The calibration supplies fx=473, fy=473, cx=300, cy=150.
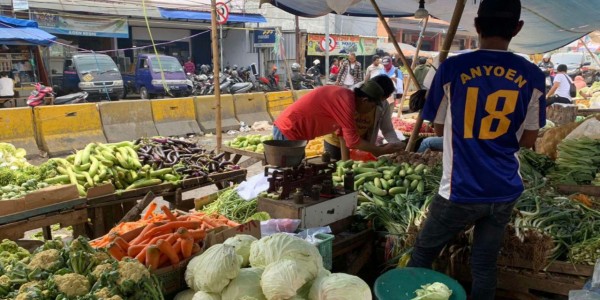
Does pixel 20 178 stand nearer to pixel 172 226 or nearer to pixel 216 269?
pixel 172 226

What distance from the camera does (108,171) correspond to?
5.47 metres

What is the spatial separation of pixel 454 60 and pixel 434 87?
20cm

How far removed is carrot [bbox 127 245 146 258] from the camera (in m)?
2.89

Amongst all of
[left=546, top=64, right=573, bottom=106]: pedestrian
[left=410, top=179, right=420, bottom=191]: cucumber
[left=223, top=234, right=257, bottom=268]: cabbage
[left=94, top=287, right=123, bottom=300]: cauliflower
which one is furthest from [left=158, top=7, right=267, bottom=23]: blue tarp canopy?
[left=94, top=287, right=123, bottom=300]: cauliflower

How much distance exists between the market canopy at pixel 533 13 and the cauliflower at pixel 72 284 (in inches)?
193

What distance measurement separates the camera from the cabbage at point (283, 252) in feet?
8.84

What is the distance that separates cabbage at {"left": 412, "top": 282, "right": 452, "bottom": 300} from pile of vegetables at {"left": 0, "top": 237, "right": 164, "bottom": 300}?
1.43 meters

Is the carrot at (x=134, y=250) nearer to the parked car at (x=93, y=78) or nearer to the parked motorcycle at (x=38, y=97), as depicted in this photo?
the parked motorcycle at (x=38, y=97)

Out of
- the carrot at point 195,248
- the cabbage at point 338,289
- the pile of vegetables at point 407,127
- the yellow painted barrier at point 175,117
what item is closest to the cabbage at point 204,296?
the carrot at point 195,248

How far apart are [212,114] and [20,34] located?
7020 mm

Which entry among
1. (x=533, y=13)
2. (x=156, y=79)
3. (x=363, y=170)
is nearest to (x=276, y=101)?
(x=156, y=79)

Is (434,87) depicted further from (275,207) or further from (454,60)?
(275,207)

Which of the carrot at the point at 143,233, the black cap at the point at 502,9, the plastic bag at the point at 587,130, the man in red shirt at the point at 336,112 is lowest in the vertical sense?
the carrot at the point at 143,233

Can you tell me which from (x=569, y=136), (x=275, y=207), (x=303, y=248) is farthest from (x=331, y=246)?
(x=569, y=136)
